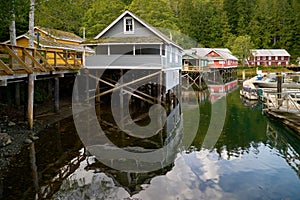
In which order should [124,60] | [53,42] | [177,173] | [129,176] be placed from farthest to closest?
[53,42], [124,60], [177,173], [129,176]

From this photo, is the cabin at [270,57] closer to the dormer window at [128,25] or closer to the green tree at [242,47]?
the green tree at [242,47]

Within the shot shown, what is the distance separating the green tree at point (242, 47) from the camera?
6906 cm

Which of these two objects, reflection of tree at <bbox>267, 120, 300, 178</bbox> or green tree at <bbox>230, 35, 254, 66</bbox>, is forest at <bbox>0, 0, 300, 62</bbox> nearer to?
green tree at <bbox>230, 35, 254, 66</bbox>

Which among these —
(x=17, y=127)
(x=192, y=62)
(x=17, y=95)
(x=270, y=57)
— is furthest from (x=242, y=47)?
(x=17, y=127)

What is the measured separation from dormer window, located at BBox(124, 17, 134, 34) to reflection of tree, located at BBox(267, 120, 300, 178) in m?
11.4

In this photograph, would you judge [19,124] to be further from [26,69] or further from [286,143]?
[286,143]

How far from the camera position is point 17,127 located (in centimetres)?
1428

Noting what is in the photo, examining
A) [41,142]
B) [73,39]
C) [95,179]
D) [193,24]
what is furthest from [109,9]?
[95,179]

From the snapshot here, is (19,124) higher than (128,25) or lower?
lower

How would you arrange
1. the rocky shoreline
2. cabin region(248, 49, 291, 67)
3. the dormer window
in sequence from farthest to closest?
1. cabin region(248, 49, 291, 67)
2. the dormer window
3. the rocky shoreline

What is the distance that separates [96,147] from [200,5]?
7517 cm

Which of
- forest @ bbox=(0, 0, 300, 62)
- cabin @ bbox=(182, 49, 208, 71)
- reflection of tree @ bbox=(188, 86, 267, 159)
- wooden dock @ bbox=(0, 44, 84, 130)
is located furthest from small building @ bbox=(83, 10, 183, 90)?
forest @ bbox=(0, 0, 300, 62)

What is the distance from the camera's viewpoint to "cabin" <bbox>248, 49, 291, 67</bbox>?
73.1 meters

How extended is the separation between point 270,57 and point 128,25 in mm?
60572
